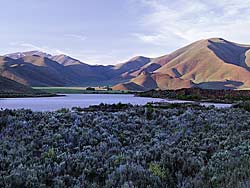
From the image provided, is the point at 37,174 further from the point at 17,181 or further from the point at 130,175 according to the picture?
the point at 130,175

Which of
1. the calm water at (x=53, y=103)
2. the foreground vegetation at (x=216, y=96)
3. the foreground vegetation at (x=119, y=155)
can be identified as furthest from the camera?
the foreground vegetation at (x=216, y=96)

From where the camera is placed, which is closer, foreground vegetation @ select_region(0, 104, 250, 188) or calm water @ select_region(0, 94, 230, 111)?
foreground vegetation @ select_region(0, 104, 250, 188)

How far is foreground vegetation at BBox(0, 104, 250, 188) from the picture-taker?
7.60 m

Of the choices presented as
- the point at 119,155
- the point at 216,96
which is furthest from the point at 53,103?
the point at 119,155

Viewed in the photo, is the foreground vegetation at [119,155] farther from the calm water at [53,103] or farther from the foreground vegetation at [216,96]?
the foreground vegetation at [216,96]

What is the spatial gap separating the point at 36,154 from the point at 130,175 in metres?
3.61

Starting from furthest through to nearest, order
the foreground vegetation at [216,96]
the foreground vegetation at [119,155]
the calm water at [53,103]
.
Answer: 1. the foreground vegetation at [216,96]
2. the calm water at [53,103]
3. the foreground vegetation at [119,155]

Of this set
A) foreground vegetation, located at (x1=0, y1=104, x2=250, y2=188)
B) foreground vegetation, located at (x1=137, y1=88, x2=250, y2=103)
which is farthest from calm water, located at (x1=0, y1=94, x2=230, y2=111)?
foreground vegetation, located at (x1=0, y1=104, x2=250, y2=188)

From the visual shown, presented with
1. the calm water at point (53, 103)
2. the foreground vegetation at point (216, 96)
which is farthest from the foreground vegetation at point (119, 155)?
the foreground vegetation at point (216, 96)

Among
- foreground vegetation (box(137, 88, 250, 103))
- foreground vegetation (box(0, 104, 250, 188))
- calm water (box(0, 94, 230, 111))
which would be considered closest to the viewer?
foreground vegetation (box(0, 104, 250, 188))

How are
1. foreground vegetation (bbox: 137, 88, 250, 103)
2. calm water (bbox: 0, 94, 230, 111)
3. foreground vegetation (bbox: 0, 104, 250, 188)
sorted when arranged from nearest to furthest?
1. foreground vegetation (bbox: 0, 104, 250, 188)
2. calm water (bbox: 0, 94, 230, 111)
3. foreground vegetation (bbox: 137, 88, 250, 103)

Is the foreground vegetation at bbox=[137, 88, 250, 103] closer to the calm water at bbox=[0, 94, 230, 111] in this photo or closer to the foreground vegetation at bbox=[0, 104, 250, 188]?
the calm water at bbox=[0, 94, 230, 111]

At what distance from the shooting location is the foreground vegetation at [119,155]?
760cm

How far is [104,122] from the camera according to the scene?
15961 millimetres
